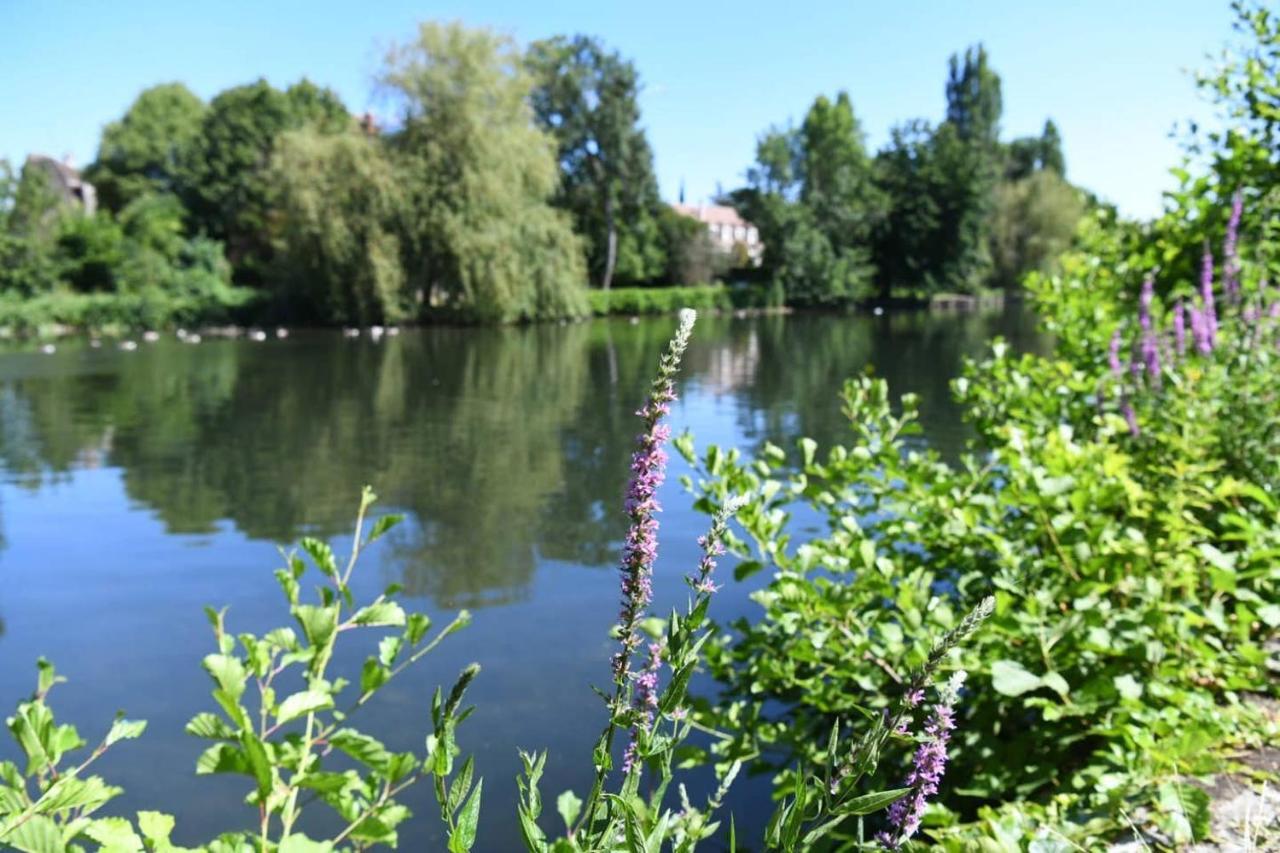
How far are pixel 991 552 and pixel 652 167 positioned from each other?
2546 inches

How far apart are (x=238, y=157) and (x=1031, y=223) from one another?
60.1 meters

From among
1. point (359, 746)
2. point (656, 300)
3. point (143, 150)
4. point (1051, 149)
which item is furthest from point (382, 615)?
point (1051, 149)

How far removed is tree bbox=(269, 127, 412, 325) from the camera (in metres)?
39.5

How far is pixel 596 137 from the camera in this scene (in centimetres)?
6456

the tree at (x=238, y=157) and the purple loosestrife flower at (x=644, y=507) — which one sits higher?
the tree at (x=238, y=157)

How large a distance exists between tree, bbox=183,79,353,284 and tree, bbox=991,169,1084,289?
51.9 meters

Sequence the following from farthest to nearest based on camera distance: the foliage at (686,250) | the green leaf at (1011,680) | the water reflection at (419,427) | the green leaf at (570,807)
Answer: the foliage at (686,250) → the water reflection at (419,427) → the green leaf at (1011,680) → the green leaf at (570,807)

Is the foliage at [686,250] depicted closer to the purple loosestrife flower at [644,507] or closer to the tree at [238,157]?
the tree at [238,157]

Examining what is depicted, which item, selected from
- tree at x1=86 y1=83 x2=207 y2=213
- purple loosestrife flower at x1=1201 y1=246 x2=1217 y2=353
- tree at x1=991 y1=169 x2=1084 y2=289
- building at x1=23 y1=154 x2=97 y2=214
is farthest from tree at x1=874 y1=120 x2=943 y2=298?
purple loosestrife flower at x1=1201 y1=246 x2=1217 y2=353

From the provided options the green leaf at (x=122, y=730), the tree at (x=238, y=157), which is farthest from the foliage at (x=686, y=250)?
the green leaf at (x=122, y=730)

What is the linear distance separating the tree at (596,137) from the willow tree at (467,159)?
69.7 feet

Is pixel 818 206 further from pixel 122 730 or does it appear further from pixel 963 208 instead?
pixel 122 730

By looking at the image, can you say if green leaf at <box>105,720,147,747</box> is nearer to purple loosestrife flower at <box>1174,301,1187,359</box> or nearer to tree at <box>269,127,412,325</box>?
purple loosestrife flower at <box>1174,301,1187,359</box>

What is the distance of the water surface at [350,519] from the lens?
5.94 meters
